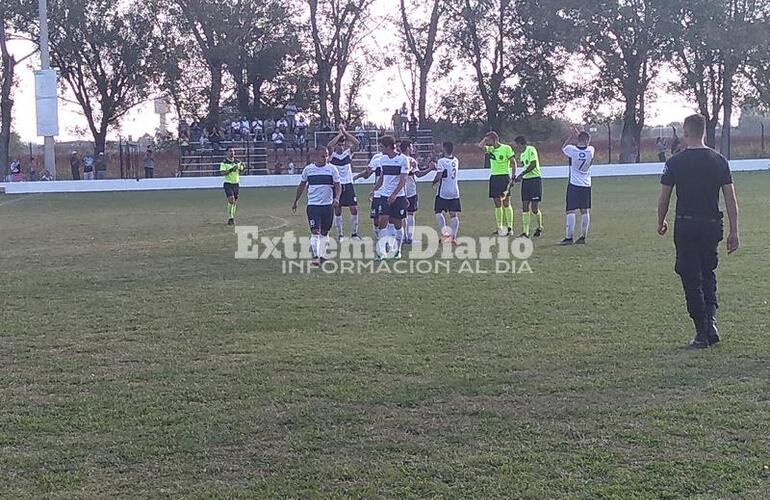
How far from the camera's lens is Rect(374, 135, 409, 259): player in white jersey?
13336 millimetres

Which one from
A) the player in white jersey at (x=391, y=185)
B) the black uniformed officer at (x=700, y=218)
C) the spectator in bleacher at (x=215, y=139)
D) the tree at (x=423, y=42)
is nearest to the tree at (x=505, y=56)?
the tree at (x=423, y=42)

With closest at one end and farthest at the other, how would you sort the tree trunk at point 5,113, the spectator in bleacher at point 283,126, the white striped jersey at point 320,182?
1. the white striped jersey at point 320,182
2. the spectator in bleacher at point 283,126
3. the tree trunk at point 5,113

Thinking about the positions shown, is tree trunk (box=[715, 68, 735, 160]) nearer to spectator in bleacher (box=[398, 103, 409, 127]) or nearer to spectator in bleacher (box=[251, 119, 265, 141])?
spectator in bleacher (box=[398, 103, 409, 127])

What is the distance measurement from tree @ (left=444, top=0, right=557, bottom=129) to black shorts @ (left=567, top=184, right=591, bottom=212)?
3782 cm

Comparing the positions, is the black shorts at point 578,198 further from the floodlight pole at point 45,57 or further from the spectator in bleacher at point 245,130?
the spectator in bleacher at point 245,130

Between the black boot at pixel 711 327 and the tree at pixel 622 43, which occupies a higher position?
the tree at pixel 622 43

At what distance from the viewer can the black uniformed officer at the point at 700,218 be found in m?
7.30

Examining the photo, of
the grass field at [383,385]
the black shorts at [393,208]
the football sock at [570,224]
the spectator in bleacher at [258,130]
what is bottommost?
the grass field at [383,385]

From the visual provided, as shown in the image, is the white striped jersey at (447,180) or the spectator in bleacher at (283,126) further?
the spectator in bleacher at (283,126)

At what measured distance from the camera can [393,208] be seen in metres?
13.5

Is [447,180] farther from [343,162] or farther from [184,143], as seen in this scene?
[184,143]

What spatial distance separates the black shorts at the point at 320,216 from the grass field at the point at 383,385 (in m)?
0.98

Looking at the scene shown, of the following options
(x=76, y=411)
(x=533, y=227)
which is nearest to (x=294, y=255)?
(x=533, y=227)

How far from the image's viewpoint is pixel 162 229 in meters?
19.0
